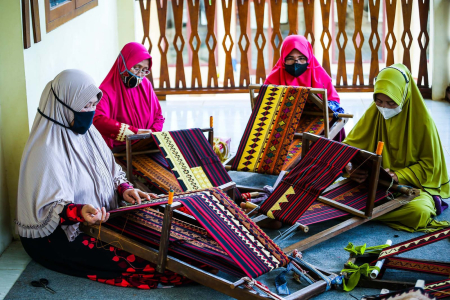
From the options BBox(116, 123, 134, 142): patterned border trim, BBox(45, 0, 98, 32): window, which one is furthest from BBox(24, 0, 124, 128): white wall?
BBox(116, 123, 134, 142): patterned border trim

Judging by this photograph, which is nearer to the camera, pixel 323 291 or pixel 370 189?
pixel 323 291

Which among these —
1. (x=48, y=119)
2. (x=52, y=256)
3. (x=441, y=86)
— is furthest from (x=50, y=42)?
(x=441, y=86)

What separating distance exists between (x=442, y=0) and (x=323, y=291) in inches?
218

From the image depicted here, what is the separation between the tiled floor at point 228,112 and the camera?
5873 millimetres

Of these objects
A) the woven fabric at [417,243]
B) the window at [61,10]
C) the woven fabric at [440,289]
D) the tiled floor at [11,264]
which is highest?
the window at [61,10]

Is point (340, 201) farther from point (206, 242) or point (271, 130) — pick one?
point (206, 242)

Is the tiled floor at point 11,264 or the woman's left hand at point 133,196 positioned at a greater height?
the woman's left hand at point 133,196

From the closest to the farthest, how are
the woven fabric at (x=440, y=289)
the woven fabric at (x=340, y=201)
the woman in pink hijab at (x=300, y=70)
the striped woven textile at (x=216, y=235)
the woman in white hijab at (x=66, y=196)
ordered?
the woven fabric at (x=440, y=289)
the striped woven textile at (x=216, y=235)
the woman in white hijab at (x=66, y=196)
the woven fabric at (x=340, y=201)
the woman in pink hijab at (x=300, y=70)

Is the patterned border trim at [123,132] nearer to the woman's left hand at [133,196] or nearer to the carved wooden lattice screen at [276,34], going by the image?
the woman's left hand at [133,196]

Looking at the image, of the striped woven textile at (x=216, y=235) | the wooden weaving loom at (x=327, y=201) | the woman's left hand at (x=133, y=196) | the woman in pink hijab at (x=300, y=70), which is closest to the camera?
the striped woven textile at (x=216, y=235)

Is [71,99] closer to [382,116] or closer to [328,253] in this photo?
[328,253]

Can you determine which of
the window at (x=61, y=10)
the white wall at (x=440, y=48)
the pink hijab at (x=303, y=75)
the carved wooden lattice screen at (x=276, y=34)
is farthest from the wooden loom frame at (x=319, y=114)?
the white wall at (x=440, y=48)

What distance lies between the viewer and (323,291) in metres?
2.72

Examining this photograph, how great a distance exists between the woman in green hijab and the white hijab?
1663 millimetres
